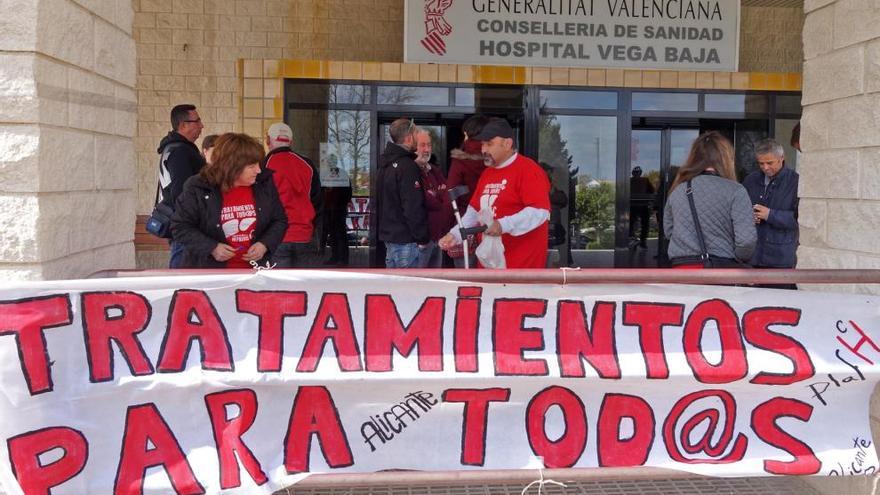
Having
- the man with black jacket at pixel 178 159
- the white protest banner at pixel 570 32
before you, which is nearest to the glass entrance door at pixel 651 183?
the white protest banner at pixel 570 32

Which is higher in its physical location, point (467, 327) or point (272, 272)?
point (272, 272)

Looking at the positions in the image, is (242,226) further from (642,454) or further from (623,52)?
→ (623,52)

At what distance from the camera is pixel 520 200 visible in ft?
16.1

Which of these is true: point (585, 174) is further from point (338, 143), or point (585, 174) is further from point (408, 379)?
point (408, 379)

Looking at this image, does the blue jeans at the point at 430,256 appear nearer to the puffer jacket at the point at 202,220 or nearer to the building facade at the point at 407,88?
the puffer jacket at the point at 202,220

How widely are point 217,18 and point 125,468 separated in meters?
7.22

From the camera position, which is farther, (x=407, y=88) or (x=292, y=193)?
(x=407, y=88)

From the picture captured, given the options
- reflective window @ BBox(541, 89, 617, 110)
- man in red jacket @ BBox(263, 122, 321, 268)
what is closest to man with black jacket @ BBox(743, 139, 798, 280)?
man in red jacket @ BBox(263, 122, 321, 268)

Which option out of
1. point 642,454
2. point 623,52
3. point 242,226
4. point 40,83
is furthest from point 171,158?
point 623,52

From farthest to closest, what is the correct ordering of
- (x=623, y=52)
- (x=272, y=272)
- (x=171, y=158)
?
(x=623, y=52) < (x=171, y=158) < (x=272, y=272)

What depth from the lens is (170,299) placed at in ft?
9.56

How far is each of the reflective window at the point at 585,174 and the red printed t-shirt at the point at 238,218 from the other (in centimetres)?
501

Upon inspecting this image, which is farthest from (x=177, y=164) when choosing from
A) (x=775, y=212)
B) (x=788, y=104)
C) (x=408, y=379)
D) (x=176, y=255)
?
(x=788, y=104)

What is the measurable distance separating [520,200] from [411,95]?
413cm
